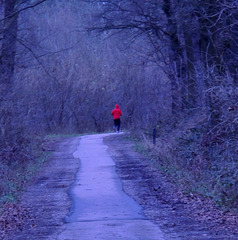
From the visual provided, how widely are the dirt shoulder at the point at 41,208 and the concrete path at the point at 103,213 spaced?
0.78 ft

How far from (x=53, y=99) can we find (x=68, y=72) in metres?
2.65

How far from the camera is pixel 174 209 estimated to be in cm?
994

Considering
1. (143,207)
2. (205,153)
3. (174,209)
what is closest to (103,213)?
(143,207)

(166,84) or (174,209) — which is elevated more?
(166,84)

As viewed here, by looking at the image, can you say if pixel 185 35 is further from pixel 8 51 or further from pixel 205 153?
pixel 8 51

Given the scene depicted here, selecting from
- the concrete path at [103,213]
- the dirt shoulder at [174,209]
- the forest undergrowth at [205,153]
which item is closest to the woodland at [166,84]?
the forest undergrowth at [205,153]

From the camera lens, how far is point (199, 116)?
1784 centimetres

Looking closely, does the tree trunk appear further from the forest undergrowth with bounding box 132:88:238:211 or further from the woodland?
the forest undergrowth with bounding box 132:88:238:211

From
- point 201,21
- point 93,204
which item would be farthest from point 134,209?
point 201,21

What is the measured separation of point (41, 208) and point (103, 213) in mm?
1526

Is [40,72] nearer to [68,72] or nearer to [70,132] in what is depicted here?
[68,72]

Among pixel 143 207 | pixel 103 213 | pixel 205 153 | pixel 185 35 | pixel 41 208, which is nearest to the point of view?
pixel 103 213

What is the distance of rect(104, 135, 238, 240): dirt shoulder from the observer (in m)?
8.09

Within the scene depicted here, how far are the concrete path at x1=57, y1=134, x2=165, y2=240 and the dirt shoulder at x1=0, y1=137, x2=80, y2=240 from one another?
0.78ft
